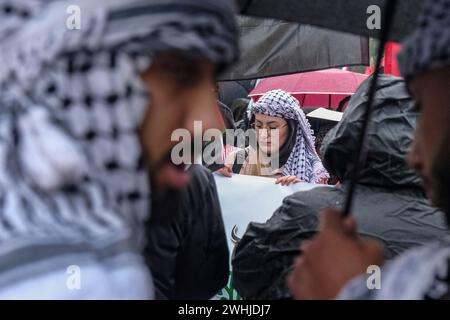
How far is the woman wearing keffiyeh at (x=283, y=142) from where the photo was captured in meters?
5.25

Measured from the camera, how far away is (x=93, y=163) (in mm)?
1062

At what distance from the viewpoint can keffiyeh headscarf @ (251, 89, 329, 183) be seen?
532cm

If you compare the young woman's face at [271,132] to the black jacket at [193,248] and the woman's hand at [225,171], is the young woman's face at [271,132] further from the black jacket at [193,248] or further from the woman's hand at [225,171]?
the black jacket at [193,248]

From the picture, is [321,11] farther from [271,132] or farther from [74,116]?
[271,132]

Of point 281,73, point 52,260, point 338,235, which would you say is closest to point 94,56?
point 52,260

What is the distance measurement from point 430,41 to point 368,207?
4.46 ft

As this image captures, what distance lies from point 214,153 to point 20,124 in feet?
9.36

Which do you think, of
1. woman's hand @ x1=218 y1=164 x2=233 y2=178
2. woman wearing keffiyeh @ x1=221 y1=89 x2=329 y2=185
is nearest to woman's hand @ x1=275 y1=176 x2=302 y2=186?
woman's hand @ x1=218 y1=164 x2=233 y2=178

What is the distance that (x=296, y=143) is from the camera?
5543mm

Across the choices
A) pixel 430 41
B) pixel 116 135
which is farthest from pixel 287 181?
pixel 116 135

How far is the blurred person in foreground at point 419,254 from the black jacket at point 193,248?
92 cm

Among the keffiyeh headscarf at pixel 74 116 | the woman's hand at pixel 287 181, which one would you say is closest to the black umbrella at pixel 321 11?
the keffiyeh headscarf at pixel 74 116

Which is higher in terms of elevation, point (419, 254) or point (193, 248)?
point (419, 254)

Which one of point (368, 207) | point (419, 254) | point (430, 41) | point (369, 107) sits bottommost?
point (368, 207)
